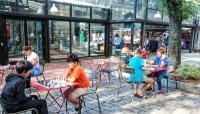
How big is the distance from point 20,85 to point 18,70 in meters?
0.28

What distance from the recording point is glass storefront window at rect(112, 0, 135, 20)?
1385 centimetres

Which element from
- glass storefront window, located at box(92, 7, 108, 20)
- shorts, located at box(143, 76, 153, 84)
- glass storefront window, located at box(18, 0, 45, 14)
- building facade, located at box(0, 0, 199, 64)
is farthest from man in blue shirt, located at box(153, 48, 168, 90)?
glass storefront window, located at box(92, 7, 108, 20)

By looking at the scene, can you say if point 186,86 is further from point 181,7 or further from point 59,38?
point 59,38

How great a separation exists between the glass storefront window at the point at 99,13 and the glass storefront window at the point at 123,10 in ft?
1.67

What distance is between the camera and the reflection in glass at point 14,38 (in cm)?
1125

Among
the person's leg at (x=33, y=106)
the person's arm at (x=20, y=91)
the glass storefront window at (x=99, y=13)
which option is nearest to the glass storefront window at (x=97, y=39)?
the glass storefront window at (x=99, y=13)

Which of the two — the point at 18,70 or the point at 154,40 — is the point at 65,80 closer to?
the point at 18,70

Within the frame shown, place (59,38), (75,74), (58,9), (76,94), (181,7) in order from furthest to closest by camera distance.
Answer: (59,38), (58,9), (181,7), (76,94), (75,74)

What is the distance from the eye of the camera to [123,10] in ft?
47.0

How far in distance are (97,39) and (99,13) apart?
1648mm

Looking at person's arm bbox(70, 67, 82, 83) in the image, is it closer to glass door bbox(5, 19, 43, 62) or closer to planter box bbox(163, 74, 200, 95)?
planter box bbox(163, 74, 200, 95)

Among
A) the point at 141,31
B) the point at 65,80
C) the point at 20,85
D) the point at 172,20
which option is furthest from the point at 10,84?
the point at 141,31

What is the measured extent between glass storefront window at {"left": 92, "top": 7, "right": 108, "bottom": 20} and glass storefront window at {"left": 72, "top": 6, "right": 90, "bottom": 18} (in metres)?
0.45

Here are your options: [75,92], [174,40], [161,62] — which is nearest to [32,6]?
[174,40]
